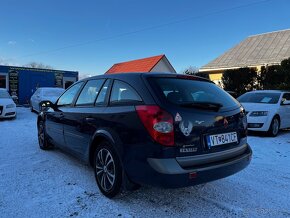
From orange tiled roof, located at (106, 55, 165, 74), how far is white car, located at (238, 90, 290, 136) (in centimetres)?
2105

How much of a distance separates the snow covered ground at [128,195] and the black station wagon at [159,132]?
0.32 m

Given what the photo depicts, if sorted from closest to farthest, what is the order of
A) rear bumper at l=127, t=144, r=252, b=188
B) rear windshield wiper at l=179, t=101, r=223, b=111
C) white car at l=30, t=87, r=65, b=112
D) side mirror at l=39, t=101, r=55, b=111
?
rear bumper at l=127, t=144, r=252, b=188
rear windshield wiper at l=179, t=101, r=223, b=111
side mirror at l=39, t=101, r=55, b=111
white car at l=30, t=87, r=65, b=112

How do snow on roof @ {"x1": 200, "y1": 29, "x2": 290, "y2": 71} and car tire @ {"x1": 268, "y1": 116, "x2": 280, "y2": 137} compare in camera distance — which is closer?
car tire @ {"x1": 268, "y1": 116, "x2": 280, "y2": 137}

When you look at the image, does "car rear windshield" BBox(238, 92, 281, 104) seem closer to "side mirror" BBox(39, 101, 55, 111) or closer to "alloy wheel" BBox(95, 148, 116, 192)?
"side mirror" BBox(39, 101, 55, 111)

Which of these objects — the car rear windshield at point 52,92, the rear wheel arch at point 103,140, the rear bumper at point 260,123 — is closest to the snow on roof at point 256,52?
the car rear windshield at point 52,92

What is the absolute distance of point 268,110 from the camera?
28.5ft

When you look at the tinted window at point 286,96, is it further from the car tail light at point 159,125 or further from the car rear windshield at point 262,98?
the car tail light at point 159,125

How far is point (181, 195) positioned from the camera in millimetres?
3906

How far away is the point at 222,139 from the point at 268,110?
230 inches

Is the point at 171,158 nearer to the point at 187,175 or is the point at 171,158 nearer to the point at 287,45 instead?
the point at 187,175

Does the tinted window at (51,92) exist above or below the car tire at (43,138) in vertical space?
above

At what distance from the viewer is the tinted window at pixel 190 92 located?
11.1 ft

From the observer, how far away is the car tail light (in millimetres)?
3072

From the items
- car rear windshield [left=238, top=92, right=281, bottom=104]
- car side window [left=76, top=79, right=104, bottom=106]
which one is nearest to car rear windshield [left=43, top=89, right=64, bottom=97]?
car rear windshield [left=238, top=92, right=281, bottom=104]
